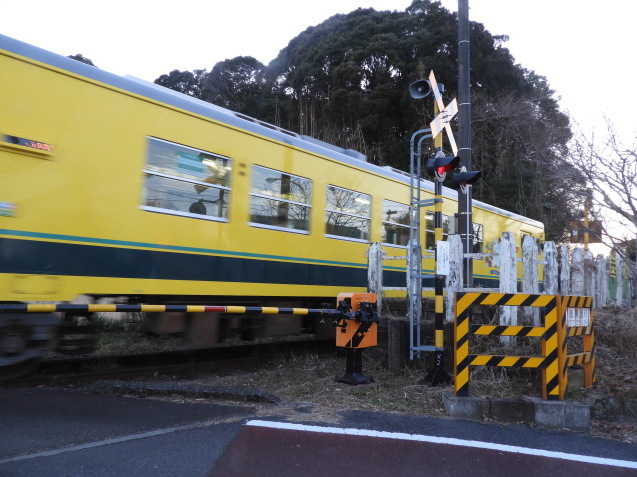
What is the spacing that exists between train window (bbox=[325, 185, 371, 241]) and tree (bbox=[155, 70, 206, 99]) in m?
22.3

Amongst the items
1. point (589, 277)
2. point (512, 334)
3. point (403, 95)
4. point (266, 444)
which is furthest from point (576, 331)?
point (403, 95)

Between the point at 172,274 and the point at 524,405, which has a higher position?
the point at 172,274

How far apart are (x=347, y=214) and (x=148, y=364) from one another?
3.58 meters

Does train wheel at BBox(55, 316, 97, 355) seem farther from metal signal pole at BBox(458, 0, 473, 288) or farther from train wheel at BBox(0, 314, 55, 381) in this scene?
metal signal pole at BBox(458, 0, 473, 288)

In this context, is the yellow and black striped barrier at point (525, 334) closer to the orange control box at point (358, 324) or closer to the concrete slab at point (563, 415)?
the concrete slab at point (563, 415)

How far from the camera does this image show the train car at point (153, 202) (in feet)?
15.3

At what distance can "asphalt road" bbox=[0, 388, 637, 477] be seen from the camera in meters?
3.55

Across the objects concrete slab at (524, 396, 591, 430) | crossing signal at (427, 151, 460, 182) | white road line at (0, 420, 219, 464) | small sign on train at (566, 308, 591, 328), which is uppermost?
crossing signal at (427, 151, 460, 182)

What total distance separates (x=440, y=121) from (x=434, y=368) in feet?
9.22

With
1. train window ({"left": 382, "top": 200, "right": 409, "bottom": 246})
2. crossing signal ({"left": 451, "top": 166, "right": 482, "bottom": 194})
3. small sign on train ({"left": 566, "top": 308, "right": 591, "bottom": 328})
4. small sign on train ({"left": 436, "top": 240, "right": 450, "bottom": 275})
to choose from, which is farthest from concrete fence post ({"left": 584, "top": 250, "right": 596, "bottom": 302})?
small sign on train ({"left": 436, "top": 240, "right": 450, "bottom": 275})

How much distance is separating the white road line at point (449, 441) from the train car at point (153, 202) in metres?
2.19

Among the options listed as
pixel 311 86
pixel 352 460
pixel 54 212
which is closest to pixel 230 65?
pixel 311 86

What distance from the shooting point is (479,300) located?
16.6 feet

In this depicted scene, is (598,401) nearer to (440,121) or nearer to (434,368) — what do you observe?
(434,368)
